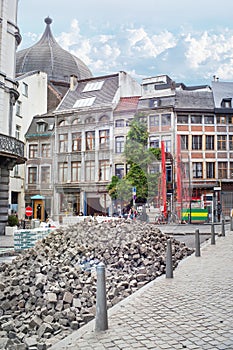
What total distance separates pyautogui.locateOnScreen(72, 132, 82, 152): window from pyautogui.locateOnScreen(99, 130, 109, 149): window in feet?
2.15

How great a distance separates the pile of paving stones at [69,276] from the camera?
3.53 metres

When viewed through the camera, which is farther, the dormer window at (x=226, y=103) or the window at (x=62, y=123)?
the dormer window at (x=226, y=103)

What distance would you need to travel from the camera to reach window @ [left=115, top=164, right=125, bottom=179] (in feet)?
35.1

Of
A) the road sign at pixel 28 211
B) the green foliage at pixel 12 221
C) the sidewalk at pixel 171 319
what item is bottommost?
the sidewalk at pixel 171 319

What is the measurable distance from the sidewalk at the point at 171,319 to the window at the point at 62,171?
12.2ft

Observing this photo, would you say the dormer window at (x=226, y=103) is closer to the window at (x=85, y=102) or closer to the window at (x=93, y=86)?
the window at (x=93, y=86)

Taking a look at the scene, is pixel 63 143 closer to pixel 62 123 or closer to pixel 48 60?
pixel 62 123

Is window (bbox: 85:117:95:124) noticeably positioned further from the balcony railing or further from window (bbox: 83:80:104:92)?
the balcony railing

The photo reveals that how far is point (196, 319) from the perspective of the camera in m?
3.66

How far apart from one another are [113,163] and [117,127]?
A: 3.64ft

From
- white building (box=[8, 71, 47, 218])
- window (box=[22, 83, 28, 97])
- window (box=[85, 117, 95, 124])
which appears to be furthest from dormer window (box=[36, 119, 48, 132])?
window (box=[22, 83, 28, 97])

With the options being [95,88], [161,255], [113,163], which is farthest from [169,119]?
[161,255]

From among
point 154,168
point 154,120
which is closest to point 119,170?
point 154,168

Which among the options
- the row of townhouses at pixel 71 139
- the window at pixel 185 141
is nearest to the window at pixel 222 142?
the window at pixel 185 141
